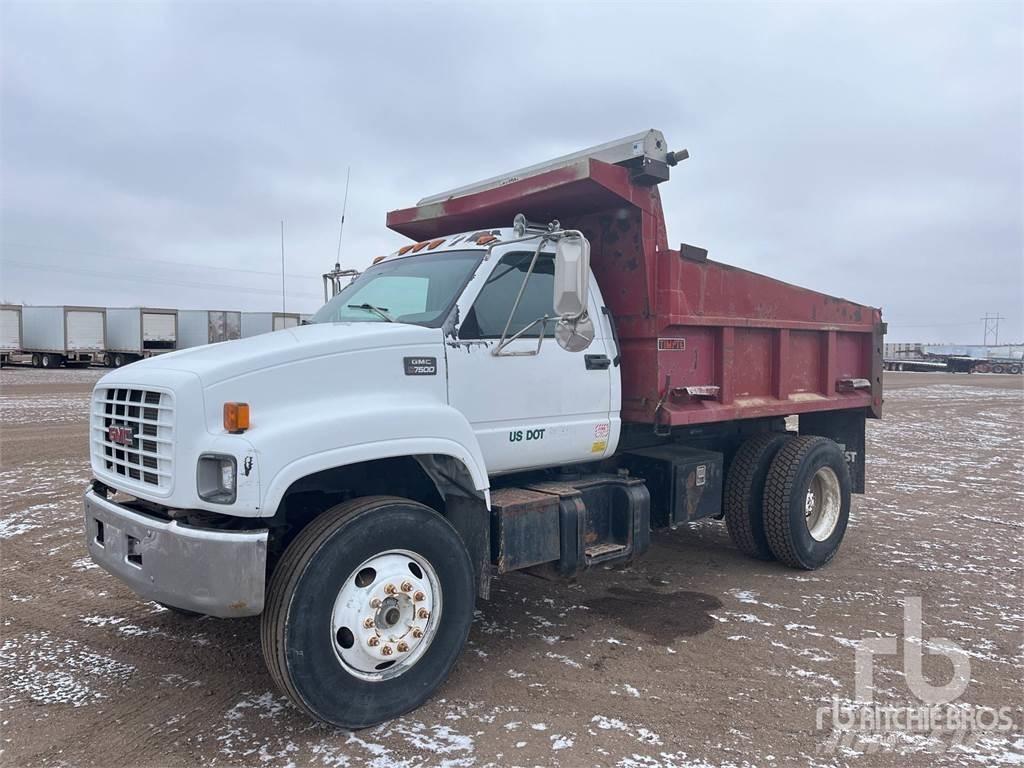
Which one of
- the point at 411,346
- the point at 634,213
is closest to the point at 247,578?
the point at 411,346

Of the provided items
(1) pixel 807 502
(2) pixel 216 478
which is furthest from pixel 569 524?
(1) pixel 807 502

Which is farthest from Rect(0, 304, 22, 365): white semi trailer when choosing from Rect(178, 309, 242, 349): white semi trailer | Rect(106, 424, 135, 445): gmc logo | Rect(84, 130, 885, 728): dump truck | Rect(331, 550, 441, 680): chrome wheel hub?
Rect(331, 550, 441, 680): chrome wheel hub

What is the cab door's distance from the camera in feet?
14.3

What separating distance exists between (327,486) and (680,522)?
3.04m

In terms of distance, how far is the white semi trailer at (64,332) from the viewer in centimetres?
3647

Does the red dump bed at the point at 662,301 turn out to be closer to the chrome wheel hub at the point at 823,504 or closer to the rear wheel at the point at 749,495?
the rear wheel at the point at 749,495

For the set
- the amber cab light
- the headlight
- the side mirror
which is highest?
the side mirror

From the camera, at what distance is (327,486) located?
3.95 m

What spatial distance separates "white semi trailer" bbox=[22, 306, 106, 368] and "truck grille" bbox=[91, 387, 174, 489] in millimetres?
37505

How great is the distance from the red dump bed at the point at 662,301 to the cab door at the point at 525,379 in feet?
1.07

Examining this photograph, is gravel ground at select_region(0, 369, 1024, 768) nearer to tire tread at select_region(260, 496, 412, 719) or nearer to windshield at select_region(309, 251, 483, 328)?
tire tread at select_region(260, 496, 412, 719)

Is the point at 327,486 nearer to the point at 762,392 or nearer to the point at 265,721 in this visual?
the point at 265,721

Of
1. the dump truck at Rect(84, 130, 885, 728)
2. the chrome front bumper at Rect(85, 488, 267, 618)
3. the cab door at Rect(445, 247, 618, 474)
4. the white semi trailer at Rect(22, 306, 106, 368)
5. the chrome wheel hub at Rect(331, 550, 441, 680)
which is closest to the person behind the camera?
the chrome front bumper at Rect(85, 488, 267, 618)

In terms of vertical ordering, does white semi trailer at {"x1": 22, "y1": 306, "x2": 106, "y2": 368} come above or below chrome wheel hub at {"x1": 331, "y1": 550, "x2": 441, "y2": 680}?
above
